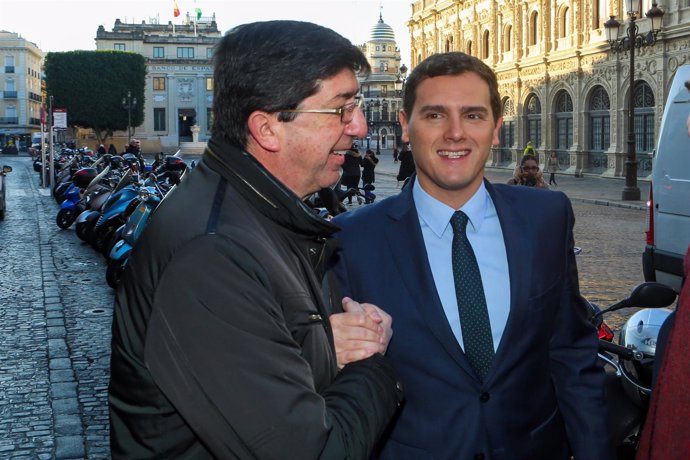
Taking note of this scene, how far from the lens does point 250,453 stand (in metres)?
1.60

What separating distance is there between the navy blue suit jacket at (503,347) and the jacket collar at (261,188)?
69 cm

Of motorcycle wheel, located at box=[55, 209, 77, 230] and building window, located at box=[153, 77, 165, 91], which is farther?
building window, located at box=[153, 77, 165, 91]

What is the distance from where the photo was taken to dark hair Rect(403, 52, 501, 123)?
261 cm

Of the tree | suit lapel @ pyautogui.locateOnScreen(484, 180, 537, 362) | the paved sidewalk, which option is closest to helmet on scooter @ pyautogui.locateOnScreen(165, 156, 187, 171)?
the paved sidewalk

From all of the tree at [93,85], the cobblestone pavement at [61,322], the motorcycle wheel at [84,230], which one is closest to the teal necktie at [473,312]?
the cobblestone pavement at [61,322]

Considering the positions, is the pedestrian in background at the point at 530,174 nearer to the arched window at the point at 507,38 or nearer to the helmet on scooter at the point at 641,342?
the helmet on scooter at the point at 641,342

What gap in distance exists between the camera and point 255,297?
1.63 metres

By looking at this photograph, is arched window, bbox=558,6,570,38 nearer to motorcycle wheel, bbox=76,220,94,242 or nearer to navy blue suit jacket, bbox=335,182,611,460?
motorcycle wheel, bbox=76,220,94,242

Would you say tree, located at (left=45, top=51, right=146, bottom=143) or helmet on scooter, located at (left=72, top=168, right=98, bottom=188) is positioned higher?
tree, located at (left=45, top=51, right=146, bottom=143)

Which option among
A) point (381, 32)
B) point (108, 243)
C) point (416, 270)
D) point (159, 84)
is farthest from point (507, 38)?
point (381, 32)

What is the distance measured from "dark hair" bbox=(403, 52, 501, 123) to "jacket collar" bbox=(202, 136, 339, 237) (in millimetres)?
904

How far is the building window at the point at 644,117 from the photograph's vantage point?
99.1ft

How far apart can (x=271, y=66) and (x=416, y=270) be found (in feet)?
2.93

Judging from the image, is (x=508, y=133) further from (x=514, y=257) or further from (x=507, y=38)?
(x=514, y=257)
